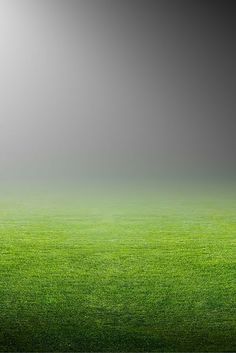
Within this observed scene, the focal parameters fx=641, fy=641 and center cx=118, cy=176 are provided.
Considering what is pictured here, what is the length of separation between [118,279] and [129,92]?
46.9ft

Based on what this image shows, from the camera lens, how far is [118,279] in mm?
5043

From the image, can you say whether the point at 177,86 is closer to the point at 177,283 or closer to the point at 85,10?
the point at 85,10

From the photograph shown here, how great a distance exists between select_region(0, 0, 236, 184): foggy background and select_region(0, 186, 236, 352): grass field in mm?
9261

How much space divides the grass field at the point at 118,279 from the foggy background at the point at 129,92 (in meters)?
9.26

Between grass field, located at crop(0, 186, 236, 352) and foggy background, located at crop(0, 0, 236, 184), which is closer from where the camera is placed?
grass field, located at crop(0, 186, 236, 352)

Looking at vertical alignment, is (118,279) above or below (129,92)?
below

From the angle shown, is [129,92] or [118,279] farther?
[129,92]

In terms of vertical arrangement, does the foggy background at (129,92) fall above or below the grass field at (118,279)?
above

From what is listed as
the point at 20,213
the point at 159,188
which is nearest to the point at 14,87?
the point at 159,188

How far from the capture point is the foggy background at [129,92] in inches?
696

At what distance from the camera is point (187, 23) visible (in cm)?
1839

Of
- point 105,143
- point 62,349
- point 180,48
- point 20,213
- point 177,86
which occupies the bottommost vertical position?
point 62,349

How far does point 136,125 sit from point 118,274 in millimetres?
14413

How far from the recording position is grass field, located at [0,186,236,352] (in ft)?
12.0
